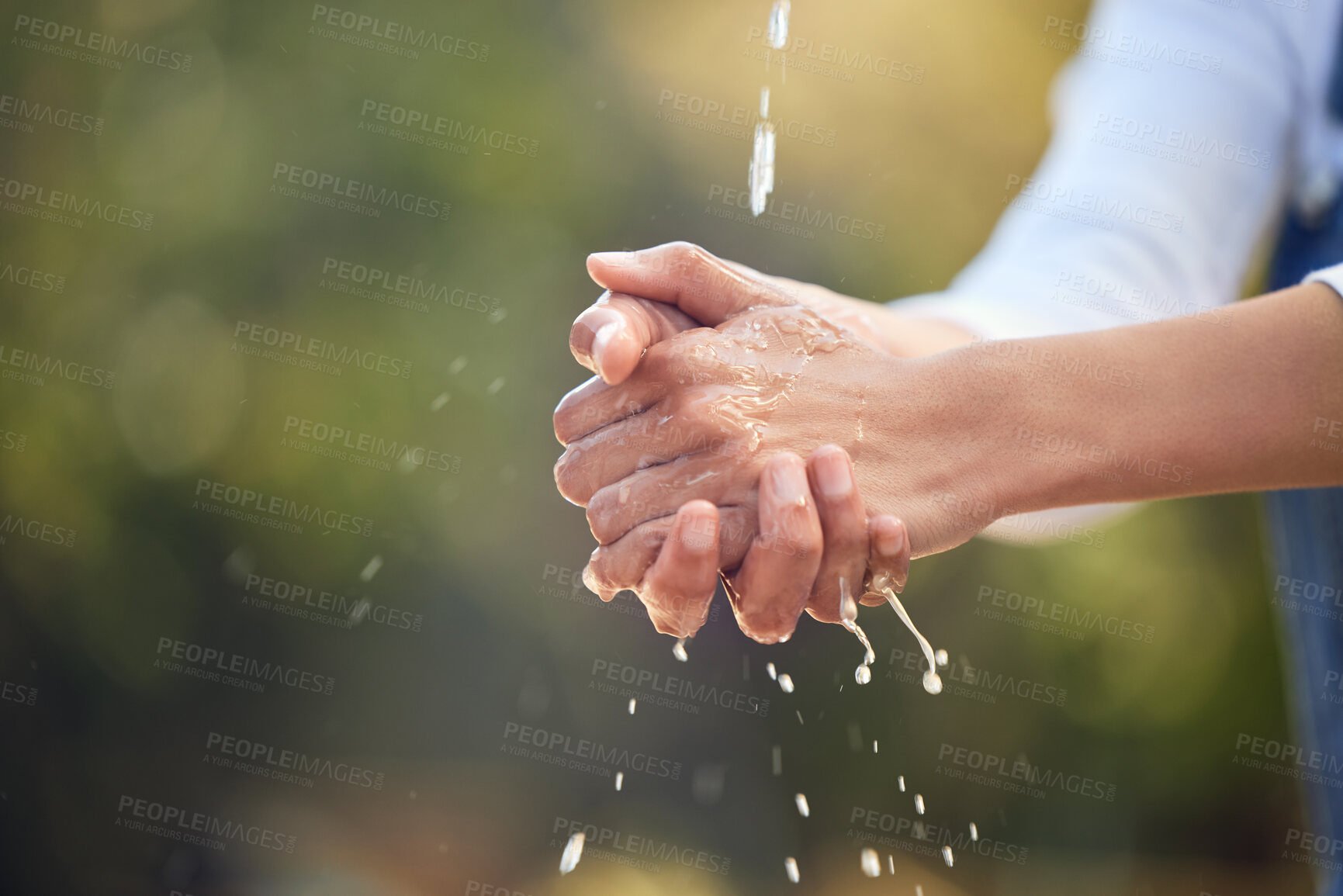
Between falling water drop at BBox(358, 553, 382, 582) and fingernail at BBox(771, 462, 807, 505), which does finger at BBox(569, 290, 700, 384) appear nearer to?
fingernail at BBox(771, 462, 807, 505)

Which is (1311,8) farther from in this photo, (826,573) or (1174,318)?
(826,573)

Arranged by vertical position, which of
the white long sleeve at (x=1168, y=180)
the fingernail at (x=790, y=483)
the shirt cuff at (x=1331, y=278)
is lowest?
the fingernail at (x=790, y=483)

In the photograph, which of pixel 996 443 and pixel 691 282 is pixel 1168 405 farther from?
pixel 691 282

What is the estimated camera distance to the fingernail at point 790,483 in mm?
1228

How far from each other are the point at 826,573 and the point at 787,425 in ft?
0.71

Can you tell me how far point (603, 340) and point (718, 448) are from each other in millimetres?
222

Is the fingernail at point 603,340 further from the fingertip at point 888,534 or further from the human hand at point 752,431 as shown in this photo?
the fingertip at point 888,534

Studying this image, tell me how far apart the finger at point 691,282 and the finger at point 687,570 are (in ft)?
1.17

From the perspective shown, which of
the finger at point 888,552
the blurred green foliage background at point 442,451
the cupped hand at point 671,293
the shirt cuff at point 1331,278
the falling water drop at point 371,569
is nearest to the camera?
the shirt cuff at point 1331,278

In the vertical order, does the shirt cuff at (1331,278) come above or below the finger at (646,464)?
above

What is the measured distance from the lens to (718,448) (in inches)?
52.4

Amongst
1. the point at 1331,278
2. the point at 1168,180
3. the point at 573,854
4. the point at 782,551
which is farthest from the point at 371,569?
the point at 1331,278

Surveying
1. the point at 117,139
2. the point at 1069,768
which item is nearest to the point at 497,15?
the point at 117,139

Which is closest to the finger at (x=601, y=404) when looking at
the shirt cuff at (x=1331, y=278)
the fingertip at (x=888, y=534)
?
the fingertip at (x=888, y=534)
